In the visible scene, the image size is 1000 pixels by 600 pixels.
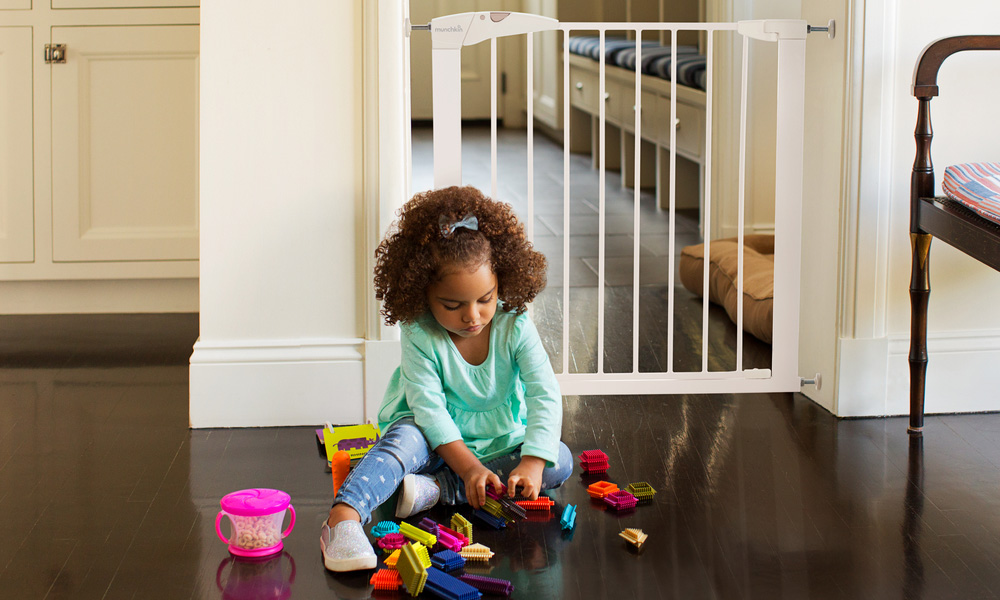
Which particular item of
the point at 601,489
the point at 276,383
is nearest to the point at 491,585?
the point at 601,489

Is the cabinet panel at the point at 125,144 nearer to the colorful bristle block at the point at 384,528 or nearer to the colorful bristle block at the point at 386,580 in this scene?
the colorful bristle block at the point at 384,528

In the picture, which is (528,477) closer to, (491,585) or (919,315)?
(491,585)

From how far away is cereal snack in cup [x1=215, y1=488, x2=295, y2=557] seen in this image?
60.4 inches

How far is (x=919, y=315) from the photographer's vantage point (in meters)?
2.03

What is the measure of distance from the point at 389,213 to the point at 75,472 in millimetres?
785

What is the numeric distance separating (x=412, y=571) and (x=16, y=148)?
2.25 metres

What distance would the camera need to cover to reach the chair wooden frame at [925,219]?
1877mm

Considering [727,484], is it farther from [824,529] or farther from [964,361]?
[964,361]

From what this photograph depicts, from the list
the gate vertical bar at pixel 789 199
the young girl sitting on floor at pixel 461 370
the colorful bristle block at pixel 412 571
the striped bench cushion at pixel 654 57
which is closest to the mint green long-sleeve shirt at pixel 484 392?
the young girl sitting on floor at pixel 461 370

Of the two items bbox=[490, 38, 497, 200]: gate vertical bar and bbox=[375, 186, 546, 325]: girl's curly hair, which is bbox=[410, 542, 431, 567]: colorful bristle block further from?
bbox=[490, 38, 497, 200]: gate vertical bar

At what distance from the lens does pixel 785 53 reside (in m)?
2.17

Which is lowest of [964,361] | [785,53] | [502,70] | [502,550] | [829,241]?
[502,550]

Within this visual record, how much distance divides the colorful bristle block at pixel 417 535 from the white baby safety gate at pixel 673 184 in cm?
73

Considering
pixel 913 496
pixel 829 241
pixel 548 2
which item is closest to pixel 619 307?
pixel 829 241
